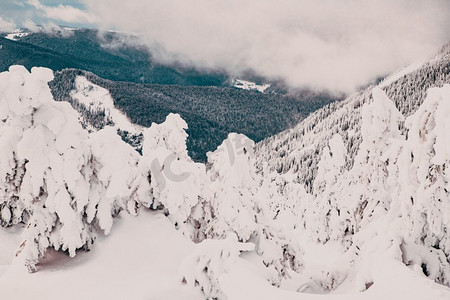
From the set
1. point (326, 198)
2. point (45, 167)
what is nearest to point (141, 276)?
point (45, 167)

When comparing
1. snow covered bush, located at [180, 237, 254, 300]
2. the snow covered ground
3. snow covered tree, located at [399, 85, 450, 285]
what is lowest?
the snow covered ground

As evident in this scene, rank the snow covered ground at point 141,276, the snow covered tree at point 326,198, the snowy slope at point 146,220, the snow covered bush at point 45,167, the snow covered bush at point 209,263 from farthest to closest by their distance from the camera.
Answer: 1. the snow covered tree at point 326,198
2. the snow covered bush at point 45,167
3. the snowy slope at point 146,220
4. the snow covered ground at point 141,276
5. the snow covered bush at point 209,263

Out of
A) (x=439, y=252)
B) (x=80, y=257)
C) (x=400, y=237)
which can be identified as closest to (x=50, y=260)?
(x=80, y=257)

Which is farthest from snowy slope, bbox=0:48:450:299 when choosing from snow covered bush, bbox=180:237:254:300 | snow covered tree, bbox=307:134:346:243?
snow covered tree, bbox=307:134:346:243

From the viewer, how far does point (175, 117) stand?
88.1 ft

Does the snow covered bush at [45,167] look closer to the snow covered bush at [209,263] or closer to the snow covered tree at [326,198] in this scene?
the snow covered bush at [209,263]

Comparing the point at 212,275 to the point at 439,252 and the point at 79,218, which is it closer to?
the point at 79,218

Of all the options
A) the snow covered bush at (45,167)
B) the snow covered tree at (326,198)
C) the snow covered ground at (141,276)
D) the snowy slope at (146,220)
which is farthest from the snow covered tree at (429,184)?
the snow covered tree at (326,198)

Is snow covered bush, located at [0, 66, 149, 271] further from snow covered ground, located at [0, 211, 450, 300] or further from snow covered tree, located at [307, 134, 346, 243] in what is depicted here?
snow covered tree, located at [307, 134, 346, 243]

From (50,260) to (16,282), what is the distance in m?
1.34

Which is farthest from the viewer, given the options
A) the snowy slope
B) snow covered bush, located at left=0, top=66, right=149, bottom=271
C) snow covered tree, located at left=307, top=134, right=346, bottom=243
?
snow covered tree, located at left=307, top=134, right=346, bottom=243

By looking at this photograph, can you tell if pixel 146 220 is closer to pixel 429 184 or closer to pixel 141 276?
pixel 141 276

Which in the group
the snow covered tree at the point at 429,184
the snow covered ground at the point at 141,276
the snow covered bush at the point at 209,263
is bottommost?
the snow covered ground at the point at 141,276

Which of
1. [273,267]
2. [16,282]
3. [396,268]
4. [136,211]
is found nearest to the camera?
[16,282]
